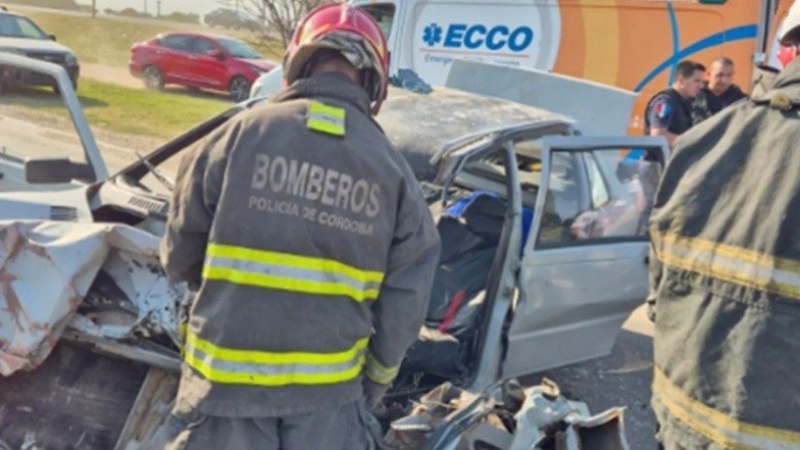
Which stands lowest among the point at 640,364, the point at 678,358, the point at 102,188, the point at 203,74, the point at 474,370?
the point at 203,74

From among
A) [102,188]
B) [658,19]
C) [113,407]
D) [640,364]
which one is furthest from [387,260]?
[658,19]

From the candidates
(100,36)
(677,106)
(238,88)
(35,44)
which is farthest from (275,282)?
(100,36)

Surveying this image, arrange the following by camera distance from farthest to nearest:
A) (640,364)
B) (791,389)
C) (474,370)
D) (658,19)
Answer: (658,19) < (640,364) < (474,370) < (791,389)

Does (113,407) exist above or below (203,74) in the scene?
above

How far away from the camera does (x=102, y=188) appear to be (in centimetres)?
379

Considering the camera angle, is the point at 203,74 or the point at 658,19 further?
the point at 203,74

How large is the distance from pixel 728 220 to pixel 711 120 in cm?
27

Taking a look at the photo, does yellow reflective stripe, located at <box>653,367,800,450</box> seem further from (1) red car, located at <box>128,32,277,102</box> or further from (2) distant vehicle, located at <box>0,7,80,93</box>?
(1) red car, located at <box>128,32,277,102</box>

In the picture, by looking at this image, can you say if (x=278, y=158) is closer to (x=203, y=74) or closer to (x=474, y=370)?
(x=474, y=370)

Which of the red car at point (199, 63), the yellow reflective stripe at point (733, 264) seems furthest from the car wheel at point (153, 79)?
the yellow reflective stripe at point (733, 264)

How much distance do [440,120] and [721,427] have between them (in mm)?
2318

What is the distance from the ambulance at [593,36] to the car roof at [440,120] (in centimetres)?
310

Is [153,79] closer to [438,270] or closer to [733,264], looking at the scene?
[438,270]

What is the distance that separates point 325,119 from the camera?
1937 millimetres
